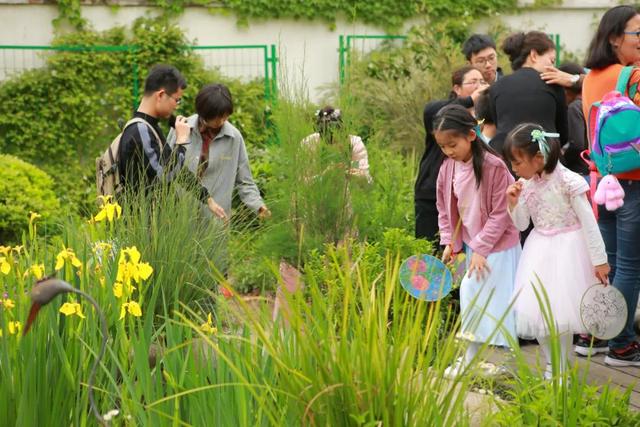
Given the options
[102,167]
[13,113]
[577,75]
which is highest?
[577,75]

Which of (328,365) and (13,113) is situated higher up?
(328,365)

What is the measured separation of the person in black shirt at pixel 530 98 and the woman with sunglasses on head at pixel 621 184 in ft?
2.29

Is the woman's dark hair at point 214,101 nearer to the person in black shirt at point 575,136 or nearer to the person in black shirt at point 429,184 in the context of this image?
the person in black shirt at point 429,184

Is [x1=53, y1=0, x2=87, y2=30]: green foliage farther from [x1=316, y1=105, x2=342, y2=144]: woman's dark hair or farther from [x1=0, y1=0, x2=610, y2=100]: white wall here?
[x1=316, y1=105, x2=342, y2=144]: woman's dark hair

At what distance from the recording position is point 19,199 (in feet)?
29.1

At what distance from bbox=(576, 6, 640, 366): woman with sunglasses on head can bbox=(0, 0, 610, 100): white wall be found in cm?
595

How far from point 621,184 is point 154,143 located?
242cm

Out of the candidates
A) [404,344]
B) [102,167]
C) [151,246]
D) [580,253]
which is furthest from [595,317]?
[102,167]

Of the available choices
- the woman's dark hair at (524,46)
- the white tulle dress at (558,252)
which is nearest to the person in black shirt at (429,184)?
the woman's dark hair at (524,46)

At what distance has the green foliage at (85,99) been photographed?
37.1 ft

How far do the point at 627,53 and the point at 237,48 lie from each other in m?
7.95

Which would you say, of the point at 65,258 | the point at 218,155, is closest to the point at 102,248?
the point at 65,258

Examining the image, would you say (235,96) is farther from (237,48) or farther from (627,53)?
(627,53)

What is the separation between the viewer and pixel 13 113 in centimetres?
1131
